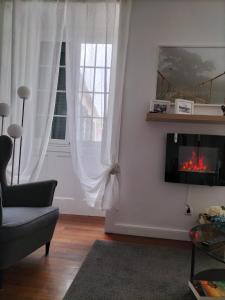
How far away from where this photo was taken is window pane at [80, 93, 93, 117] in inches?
117

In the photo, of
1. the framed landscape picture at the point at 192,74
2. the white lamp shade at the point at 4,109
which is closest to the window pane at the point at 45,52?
the white lamp shade at the point at 4,109

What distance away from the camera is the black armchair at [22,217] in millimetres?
1784

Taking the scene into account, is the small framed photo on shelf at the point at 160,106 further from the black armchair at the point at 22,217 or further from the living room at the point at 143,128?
the black armchair at the point at 22,217

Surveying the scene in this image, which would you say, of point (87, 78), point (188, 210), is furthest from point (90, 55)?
point (188, 210)

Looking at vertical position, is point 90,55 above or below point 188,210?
above

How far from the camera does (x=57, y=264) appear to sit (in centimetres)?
221

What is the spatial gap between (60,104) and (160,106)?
1.27m

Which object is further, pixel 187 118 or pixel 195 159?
pixel 195 159

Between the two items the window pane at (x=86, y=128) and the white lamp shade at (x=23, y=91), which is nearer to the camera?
the white lamp shade at (x=23, y=91)

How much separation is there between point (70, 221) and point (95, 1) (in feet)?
8.41

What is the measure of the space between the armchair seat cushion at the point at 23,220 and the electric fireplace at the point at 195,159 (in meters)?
1.33

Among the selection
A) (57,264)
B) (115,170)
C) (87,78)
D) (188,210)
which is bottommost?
(57,264)

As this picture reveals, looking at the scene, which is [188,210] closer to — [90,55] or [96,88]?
[96,88]

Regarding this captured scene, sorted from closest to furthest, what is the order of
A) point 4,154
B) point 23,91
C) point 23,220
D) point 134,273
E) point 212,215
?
point 23,220, point 134,273, point 4,154, point 212,215, point 23,91
